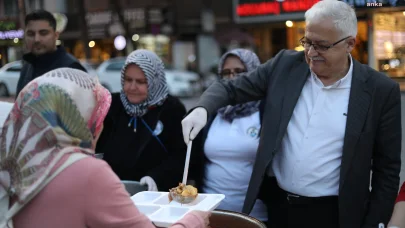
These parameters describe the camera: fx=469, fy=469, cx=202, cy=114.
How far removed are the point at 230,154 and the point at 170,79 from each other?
14763mm

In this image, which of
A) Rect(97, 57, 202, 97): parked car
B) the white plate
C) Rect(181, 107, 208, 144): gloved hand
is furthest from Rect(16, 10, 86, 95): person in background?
Rect(97, 57, 202, 97): parked car

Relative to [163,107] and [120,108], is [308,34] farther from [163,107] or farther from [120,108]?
[120,108]

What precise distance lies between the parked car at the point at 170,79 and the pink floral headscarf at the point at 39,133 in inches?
578

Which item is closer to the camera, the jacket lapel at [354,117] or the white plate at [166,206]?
the white plate at [166,206]

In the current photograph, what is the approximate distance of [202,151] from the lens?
8.94 ft

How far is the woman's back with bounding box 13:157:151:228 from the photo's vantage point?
134cm

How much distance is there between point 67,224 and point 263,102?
157 cm

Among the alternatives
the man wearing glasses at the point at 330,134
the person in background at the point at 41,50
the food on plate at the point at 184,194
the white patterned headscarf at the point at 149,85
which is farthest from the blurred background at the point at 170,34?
the food on plate at the point at 184,194

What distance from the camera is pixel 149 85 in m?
2.93

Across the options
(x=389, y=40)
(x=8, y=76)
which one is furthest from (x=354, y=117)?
(x=389, y=40)

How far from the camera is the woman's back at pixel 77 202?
1.34 m

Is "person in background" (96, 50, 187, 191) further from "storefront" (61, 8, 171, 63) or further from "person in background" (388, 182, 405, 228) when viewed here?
"storefront" (61, 8, 171, 63)

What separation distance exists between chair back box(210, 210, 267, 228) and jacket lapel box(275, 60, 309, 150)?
413 millimetres

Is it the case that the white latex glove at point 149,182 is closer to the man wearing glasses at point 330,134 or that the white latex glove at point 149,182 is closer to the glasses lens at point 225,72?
the man wearing glasses at point 330,134
